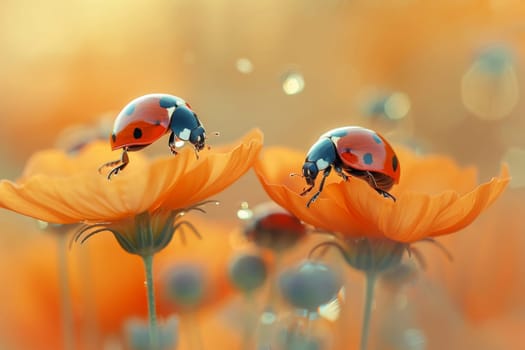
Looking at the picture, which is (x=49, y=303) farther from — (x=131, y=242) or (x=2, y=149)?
(x=2, y=149)

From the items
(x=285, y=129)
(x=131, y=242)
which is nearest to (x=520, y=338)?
(x=131, y=242)

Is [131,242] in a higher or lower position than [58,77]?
lower

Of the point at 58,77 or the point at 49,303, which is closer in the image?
the point at 49,303

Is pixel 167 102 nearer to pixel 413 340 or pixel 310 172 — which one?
pixel 310 172

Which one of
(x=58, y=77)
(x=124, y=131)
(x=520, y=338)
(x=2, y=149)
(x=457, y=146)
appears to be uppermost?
(x=58, y=77)

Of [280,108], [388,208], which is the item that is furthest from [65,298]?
[280,108]

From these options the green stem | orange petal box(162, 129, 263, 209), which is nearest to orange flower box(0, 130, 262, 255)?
orange petal box(162, 129, 263, 209)

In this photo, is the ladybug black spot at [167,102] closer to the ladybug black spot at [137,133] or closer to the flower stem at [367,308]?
the ladybug black spot at [137,133]
